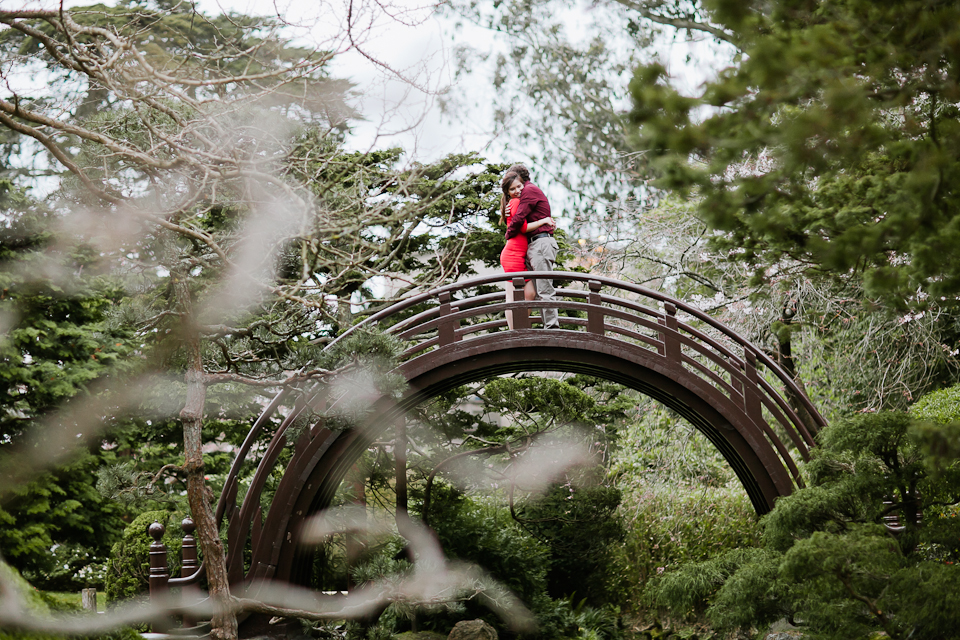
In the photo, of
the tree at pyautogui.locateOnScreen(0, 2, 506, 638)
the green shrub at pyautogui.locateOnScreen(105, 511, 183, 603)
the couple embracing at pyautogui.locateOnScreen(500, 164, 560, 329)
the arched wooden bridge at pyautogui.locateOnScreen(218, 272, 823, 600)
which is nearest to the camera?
the tree at pyautogui.locateOnScreen(0, 2, 506, 638)

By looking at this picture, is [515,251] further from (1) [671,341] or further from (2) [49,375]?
(2) [49,375]

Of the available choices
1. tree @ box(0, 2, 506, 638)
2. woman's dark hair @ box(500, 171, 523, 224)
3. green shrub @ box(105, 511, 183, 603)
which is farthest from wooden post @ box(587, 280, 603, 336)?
green shrub @ box(105, 511, 183, 603)

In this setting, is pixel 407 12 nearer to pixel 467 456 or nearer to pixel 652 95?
pixel 652 95

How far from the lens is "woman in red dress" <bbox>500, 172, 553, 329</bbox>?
22.5 feet

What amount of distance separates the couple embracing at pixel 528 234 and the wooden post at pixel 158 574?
3459 mm

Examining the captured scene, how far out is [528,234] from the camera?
7.02m

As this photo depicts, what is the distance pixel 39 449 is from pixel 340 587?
4.28 meters

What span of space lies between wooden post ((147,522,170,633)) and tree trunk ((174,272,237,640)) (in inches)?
38.4

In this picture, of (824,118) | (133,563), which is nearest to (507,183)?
(824,118)

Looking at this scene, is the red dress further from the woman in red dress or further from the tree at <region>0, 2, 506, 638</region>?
the tree at <region>0, 2, 506, 638</region>

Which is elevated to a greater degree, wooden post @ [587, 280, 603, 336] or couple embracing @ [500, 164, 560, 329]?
couple embracing @ [500, 164, 560, 329]

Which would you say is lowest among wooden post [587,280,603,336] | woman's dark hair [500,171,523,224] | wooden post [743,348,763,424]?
wooden post [743,348,763,424]

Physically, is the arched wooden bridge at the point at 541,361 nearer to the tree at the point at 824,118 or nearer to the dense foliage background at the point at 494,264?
the dense foliage background at the point at 494,264

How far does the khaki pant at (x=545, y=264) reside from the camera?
677cm
